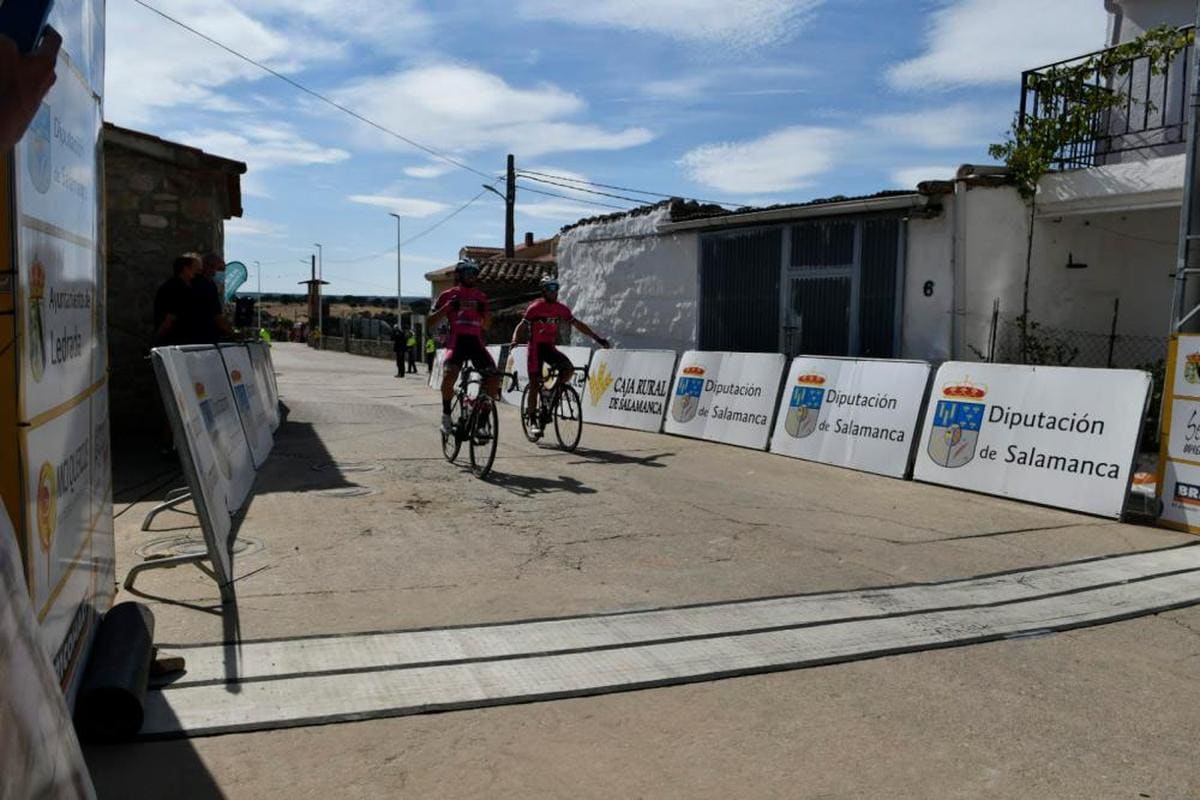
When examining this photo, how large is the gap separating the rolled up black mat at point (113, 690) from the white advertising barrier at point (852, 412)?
7.56m

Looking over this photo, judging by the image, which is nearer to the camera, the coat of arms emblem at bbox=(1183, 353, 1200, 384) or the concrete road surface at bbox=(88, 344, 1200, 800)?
the concrete road surface at bbox=(88, 344, 1200, 800)

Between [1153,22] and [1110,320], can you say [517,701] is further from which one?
[1153,22]

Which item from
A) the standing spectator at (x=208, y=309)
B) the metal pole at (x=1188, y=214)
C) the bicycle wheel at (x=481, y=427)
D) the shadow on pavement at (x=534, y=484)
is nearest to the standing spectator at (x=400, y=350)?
the standing spectator at (x=208, y=309)

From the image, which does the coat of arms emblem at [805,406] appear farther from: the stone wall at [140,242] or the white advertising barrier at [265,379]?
the stone wall at [140,242]

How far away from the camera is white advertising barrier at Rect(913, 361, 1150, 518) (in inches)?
297

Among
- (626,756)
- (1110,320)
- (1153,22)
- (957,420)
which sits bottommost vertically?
(626,756)

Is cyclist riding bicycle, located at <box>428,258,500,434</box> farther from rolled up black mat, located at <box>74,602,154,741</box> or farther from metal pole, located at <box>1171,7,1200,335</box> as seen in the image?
metal pole, located at <box>1171,7,1200,335</box>

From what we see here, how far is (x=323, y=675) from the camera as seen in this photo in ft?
12.8

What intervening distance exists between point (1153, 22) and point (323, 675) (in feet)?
51.8

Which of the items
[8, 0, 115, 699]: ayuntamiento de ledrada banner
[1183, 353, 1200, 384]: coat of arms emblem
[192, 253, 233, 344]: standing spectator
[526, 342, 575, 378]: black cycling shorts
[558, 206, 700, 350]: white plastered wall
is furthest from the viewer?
[558, 206, 700, 350]: white plastered wall

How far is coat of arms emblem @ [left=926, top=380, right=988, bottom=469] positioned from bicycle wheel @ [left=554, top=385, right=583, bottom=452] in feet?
12.9

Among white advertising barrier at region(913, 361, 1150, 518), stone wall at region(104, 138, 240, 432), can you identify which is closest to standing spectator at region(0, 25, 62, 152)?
white advertising barrier at region(913, 361, 1150, 518)

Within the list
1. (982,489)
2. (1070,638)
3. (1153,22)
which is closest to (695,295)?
(1153,22)

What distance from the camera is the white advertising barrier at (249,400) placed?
827 centimetres
